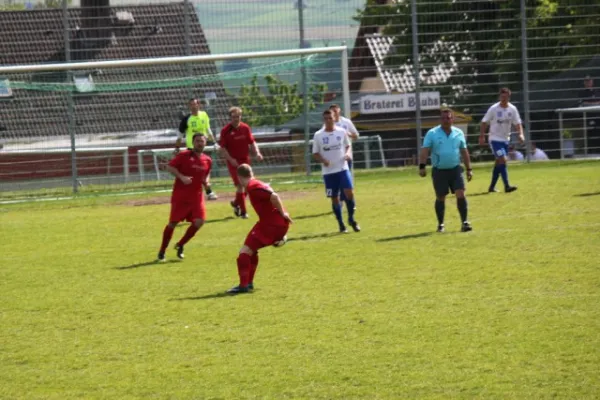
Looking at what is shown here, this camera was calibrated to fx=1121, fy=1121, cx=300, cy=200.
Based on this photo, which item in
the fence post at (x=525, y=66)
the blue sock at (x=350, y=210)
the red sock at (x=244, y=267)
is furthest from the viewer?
the fence post at (x=525, y=66)

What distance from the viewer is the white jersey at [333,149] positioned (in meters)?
19.0

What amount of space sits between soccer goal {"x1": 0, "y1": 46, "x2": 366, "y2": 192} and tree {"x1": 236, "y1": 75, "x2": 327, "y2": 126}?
0.09 ft

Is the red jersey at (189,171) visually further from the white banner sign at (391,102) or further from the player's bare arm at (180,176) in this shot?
the white banner sign at (391,102)

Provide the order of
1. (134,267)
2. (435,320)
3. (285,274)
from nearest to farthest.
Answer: (435,320) < (285,274) < (134,267)

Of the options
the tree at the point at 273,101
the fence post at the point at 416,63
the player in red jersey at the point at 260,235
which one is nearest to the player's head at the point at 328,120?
the player in red jersey at the point at 260,235

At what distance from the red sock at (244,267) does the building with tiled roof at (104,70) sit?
1562 centimetres

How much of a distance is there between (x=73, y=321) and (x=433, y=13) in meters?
20.8

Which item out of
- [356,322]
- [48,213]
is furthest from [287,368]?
[48,213]

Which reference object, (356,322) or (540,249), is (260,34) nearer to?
(540,249)

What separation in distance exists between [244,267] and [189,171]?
142 inches

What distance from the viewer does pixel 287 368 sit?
945 cm

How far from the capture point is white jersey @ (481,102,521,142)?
925 inches

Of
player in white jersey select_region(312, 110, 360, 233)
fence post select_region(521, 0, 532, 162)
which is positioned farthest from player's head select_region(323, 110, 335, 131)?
fence post select_region(521, 0, 532, 162)

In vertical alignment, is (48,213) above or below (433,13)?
below
